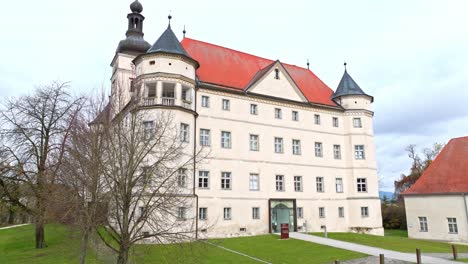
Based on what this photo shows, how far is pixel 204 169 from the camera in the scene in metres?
27.6

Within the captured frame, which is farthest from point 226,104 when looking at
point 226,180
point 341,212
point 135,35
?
point 341,212

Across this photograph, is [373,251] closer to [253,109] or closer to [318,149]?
[318,149]

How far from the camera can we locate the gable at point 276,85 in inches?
1246

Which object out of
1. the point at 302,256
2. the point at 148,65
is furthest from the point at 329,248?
the point at 148,65

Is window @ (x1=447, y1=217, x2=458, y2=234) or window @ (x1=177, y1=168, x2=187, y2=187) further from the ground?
window @ (x1=177, y1=168, x2=187, y2=187)

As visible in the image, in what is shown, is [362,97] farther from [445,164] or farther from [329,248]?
[329,248]

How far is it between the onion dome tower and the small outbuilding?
29020mm

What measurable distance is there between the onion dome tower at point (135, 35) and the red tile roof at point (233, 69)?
4471 millimetres

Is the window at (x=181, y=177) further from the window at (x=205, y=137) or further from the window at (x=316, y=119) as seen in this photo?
the window at (x=316, y=119)

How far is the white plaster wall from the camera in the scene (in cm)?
3288

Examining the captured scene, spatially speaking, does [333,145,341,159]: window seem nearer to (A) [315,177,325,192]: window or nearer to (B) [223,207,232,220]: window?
(A) [315,177,325,192]: window

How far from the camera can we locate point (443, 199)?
34.2 meters

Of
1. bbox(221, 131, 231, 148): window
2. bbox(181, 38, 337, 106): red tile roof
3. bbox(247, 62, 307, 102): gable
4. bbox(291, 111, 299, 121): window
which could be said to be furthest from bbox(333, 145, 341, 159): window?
bbox(221, 131, 231, 148): window

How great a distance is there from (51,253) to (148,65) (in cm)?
1325
